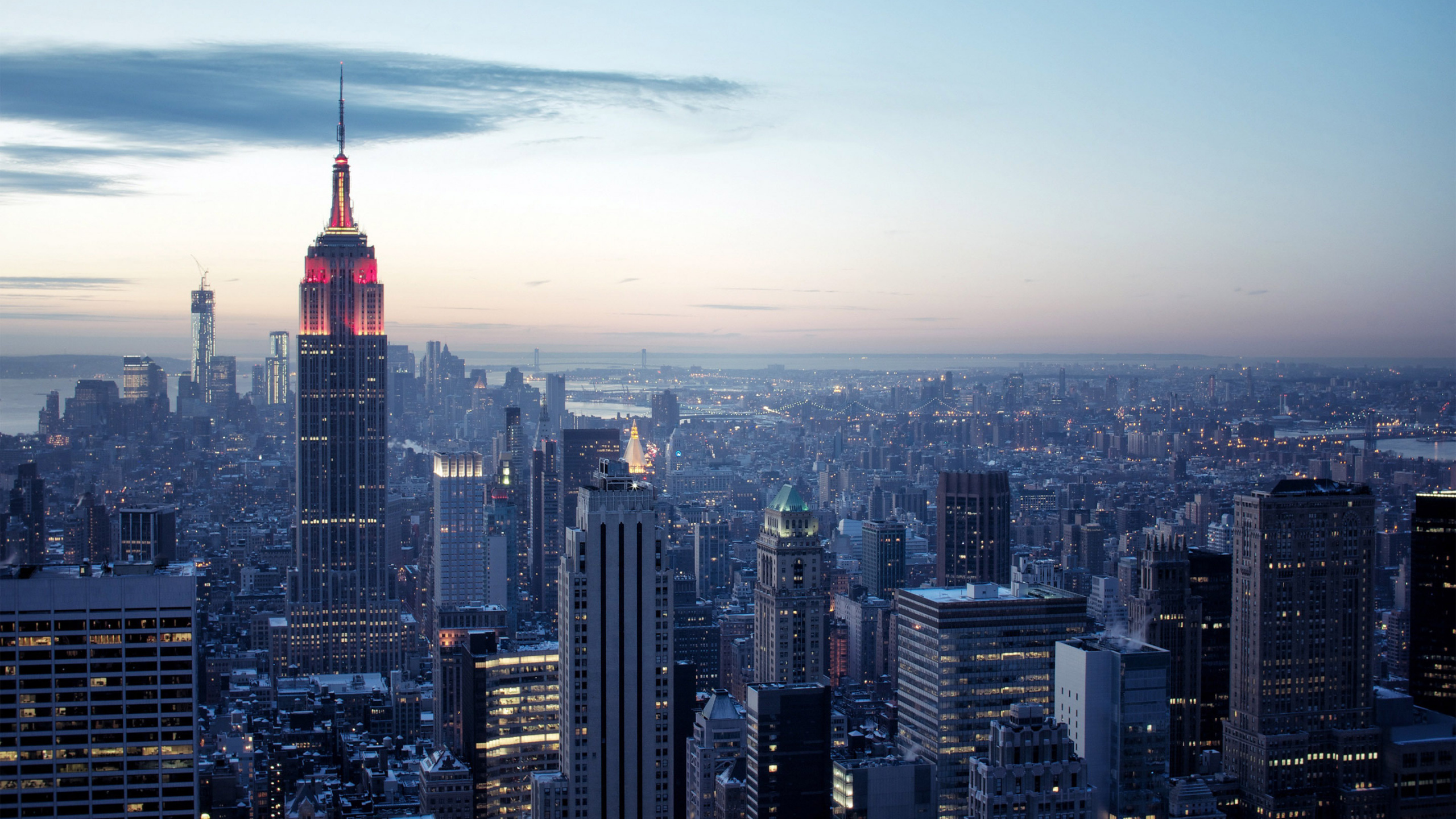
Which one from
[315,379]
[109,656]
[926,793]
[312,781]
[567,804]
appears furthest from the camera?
[315,379]

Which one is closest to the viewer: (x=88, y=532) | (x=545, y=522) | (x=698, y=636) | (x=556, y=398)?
(x=88, y=532)

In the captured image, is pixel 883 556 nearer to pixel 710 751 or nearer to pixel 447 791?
pixel 447 791

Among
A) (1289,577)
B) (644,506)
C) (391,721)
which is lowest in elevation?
(391,721)

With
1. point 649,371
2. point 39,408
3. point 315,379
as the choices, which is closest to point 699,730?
point 39,408

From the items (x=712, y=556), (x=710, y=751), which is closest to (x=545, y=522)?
(x=712, y=556)

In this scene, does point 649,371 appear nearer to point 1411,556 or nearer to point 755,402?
point 755,402

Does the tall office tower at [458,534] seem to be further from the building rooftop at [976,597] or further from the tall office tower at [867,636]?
the building rooftop at [976,597]

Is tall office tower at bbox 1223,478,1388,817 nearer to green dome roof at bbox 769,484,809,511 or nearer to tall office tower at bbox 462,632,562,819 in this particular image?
green dome roof at bbox 769,484,809,511

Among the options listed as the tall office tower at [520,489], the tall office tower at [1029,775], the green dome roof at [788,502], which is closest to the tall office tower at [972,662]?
the green dome roof at [788,502]
